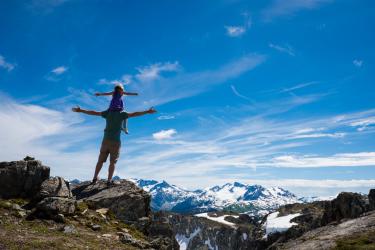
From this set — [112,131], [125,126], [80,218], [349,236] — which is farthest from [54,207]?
[349,236]

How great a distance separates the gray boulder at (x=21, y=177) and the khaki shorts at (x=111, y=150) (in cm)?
333

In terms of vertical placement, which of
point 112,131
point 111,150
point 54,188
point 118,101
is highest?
point 118,101

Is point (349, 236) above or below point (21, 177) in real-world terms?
below

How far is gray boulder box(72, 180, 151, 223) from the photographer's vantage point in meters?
23.1

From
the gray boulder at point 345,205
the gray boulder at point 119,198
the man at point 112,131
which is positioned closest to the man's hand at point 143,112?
the man at point 112,131

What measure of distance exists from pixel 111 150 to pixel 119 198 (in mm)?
3182

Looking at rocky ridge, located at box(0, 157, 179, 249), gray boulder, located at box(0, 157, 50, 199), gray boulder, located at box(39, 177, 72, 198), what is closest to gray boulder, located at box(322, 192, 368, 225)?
rocky ridge, located at box(0, 157, 179, 249)

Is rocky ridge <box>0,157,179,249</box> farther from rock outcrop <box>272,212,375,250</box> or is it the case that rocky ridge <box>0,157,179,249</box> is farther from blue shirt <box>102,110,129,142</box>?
rock outcrop <box>272,212,375,250</box>

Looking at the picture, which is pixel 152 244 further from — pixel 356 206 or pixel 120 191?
pixel 356 206

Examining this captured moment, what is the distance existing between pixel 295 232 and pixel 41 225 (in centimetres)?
8256

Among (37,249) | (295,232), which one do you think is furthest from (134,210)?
(295,232)

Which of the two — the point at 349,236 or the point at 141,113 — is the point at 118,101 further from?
the point at 349,236

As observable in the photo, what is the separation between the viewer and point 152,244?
19.1m

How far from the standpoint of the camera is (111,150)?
2291 cm
